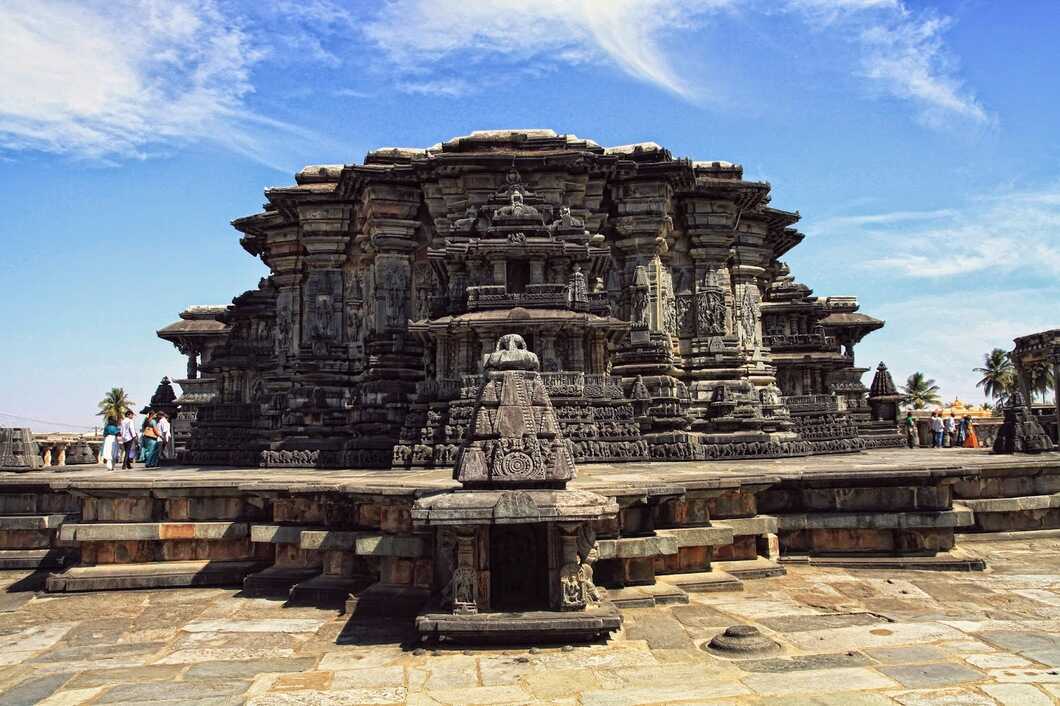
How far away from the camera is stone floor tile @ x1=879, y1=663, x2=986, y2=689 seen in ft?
18.2

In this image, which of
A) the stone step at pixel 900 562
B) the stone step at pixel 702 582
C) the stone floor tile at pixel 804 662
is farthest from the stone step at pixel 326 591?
the stone step at pixel 900 562

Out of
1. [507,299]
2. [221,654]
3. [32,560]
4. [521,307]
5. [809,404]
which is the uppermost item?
[507,299]

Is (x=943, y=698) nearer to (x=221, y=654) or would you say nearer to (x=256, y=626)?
(x=221, y=654)

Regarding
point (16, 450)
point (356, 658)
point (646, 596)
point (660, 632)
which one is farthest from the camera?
point (16, 450)

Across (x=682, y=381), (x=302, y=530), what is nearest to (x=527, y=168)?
(x=682, y=381)

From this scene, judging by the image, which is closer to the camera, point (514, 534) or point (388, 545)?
point (514, 534)

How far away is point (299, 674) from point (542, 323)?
32.2 feet

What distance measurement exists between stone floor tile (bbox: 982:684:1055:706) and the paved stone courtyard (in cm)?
2

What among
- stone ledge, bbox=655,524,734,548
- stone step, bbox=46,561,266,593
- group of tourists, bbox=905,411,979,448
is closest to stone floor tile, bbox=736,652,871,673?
stone ledge, bbox=655,524,734,548

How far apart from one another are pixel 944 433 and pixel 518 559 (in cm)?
2861

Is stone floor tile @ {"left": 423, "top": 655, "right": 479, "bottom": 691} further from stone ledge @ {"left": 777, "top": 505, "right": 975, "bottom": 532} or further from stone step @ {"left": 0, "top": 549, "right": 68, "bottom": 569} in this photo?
stone step @ {"left": 0, "top": 549, "right": 68, "bottom": 569}

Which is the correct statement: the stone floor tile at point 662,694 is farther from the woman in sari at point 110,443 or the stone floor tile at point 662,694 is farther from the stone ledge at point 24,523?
the woman in sari at point 110,443

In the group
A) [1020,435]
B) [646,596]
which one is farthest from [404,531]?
[1020,435]

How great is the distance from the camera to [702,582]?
891 centimetres
